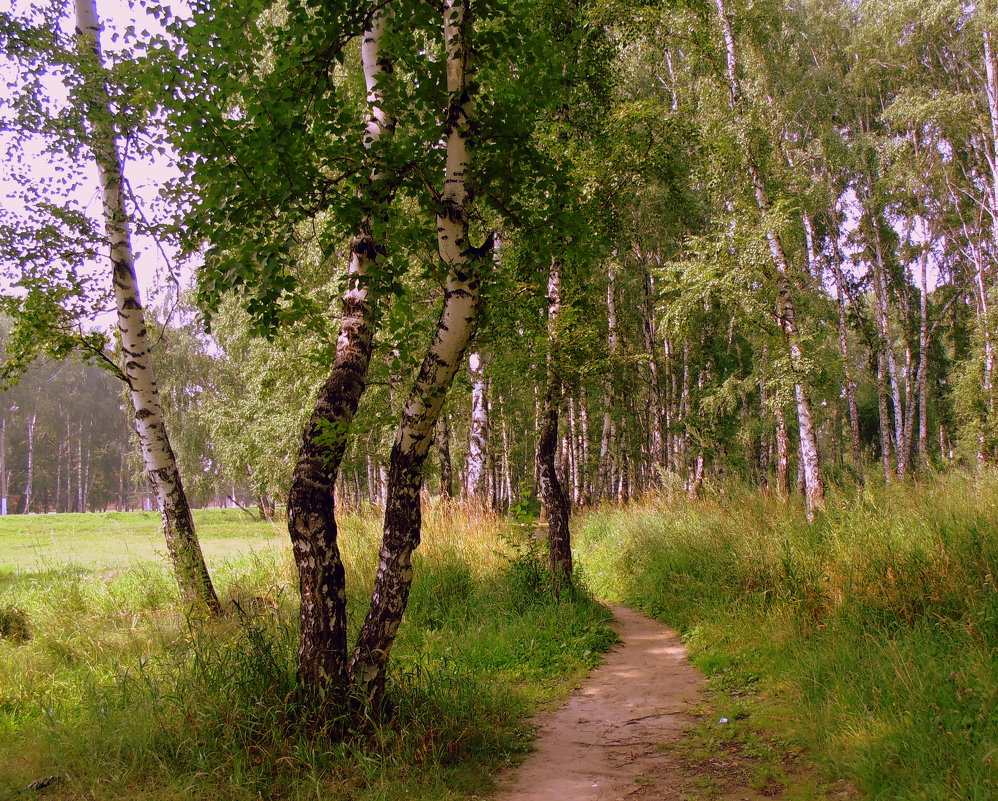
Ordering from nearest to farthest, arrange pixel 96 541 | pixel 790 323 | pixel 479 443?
pixel 790 323 → pixel 479 443 → pixel 96 541

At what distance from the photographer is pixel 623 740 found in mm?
4316

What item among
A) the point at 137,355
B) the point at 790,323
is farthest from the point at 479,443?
the point at 137,355

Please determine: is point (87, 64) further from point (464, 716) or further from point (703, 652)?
point (703, 652)

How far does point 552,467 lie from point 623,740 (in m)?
3.74

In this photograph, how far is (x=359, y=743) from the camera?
3803 millimetres

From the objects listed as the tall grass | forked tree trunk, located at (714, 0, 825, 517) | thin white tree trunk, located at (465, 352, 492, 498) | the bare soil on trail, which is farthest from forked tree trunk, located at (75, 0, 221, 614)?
forked tree trunk, located at (714, 0, 825, 517)

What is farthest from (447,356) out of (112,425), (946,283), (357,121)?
(112,425)

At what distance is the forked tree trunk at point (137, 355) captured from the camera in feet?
21.6

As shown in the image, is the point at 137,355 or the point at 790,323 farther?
the point at 790,323

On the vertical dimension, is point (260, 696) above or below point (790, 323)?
below

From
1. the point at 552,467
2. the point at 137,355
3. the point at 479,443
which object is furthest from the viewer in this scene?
the point at 479,443

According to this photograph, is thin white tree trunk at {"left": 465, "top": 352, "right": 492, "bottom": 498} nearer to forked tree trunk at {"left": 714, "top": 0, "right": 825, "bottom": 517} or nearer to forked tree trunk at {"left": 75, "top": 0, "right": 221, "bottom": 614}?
forked tree trunk at {"left": 75, "top": 0, "right": 221, "bottom": 614}

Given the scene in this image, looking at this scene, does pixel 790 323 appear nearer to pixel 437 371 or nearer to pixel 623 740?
pixel 623 740

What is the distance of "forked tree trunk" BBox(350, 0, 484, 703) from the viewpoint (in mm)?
3916
